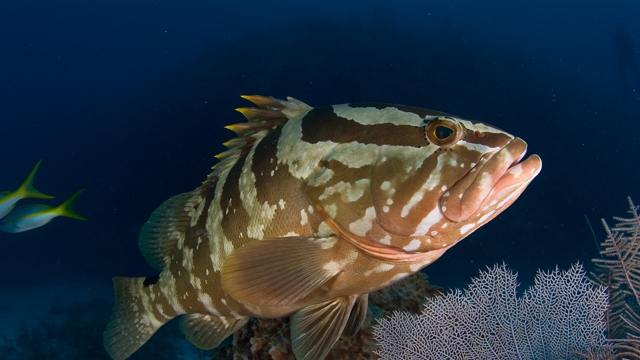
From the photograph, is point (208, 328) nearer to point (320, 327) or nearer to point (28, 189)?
point (320, 327)

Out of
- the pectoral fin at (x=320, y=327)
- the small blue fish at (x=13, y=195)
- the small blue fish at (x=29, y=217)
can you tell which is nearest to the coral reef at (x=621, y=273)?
the pectoral fin at (x=320, y=327)

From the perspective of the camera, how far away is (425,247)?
6.29ft

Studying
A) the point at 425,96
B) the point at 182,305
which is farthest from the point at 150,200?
the point at 182,305

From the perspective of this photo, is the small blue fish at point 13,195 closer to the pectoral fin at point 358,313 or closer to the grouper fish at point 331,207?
the grouper fish at point 331,207

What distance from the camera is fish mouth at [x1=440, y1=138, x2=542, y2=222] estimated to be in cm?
167

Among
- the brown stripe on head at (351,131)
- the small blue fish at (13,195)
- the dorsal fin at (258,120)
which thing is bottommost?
the brown stripe on head at (351,131)

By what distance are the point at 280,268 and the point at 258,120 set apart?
3.88 feet

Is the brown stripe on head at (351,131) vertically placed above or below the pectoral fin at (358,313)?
above

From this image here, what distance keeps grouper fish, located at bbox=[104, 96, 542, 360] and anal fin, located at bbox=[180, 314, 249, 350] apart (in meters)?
0.03

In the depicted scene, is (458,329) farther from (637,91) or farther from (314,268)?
(637,91)

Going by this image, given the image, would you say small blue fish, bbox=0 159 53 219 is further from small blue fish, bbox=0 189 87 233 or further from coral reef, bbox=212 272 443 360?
coral reef, bbox=212 272 443 360

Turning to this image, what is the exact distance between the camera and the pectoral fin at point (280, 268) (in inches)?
78.9

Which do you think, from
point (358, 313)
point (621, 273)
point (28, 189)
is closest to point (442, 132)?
point (358, 313)

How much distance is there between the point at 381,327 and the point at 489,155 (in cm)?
197
